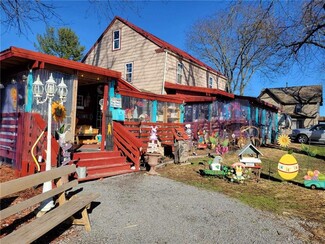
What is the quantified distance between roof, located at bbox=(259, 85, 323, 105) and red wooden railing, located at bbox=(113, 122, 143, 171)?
35524 mm

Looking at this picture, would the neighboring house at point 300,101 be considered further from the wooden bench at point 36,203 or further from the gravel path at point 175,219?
the wooden bench at point 36,203

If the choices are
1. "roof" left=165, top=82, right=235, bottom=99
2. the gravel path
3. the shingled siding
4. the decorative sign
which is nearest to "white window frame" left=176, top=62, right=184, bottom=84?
the shingled siding

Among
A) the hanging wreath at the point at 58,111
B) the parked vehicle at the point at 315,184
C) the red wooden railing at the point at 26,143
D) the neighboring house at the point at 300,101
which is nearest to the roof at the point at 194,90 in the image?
the parked vehicle at the point at 315,184

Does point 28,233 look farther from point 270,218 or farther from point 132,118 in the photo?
point 132,118

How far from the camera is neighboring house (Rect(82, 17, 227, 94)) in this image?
16578 millimetres

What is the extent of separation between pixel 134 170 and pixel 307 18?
994 cm

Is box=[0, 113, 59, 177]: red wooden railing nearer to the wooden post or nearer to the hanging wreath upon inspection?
the hanging wreath

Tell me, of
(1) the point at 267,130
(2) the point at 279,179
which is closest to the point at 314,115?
(1) the point at 267,130

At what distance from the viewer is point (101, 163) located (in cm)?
788

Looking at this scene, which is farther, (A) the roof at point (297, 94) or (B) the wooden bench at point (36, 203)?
(A) the roof at point (297, 94)

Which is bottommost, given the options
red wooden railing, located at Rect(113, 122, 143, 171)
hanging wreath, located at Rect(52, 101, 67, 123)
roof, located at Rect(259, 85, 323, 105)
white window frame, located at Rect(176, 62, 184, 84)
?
red wooden railing, located at Rect(113, 122, 143, 171)

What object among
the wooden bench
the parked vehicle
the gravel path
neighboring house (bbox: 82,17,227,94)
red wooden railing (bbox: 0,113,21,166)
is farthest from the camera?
neighboring house (bbox: 82,17,227,94)

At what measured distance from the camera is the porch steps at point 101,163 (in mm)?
7262

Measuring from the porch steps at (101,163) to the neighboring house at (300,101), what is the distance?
33886 mm
